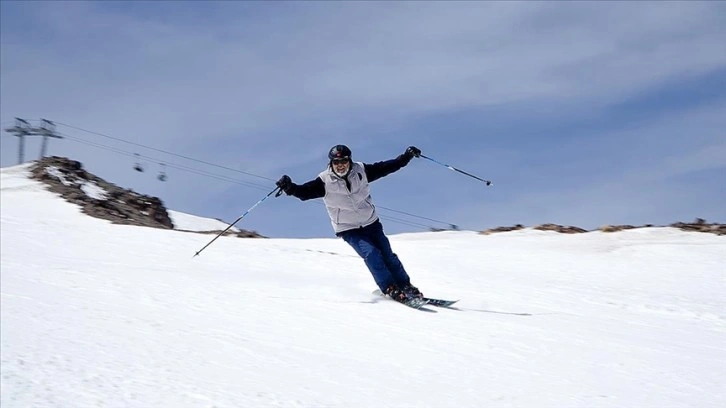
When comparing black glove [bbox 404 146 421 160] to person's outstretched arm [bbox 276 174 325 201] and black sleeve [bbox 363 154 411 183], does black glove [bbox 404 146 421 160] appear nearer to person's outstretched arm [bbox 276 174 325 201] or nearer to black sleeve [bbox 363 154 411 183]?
black sleeve [bbox 363 154 411 183]

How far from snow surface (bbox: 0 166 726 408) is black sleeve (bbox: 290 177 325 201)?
1.11m

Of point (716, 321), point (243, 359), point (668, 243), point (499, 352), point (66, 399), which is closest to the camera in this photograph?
point (66, 399)

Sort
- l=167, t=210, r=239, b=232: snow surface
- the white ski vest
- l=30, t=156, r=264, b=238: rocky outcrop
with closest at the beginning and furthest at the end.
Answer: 1. the white ski vest
2. l=30, t=156, r=264, b=238: rocky outcrop
3. l=167, t=210, r=239, b=232: snow surface

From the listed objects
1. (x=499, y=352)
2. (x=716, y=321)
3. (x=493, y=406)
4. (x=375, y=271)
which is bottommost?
(x=493, y=406)

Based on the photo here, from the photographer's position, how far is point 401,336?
6367mm

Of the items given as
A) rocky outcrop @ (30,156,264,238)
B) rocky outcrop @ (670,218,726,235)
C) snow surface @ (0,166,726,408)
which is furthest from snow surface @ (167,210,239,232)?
rocky outcrop @ (670,218,726,235)

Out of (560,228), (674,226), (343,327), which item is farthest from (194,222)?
(343,327)

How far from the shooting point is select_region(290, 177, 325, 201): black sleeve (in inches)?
344

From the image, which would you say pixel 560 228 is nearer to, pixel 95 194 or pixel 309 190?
pixel 309 190

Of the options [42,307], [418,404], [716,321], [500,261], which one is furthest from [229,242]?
[418,404]

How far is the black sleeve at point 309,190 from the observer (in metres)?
8.73

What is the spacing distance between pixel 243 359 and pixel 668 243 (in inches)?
403

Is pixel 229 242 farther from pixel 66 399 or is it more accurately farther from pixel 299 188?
pixel 66 399

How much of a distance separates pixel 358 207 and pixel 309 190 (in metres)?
0.63
